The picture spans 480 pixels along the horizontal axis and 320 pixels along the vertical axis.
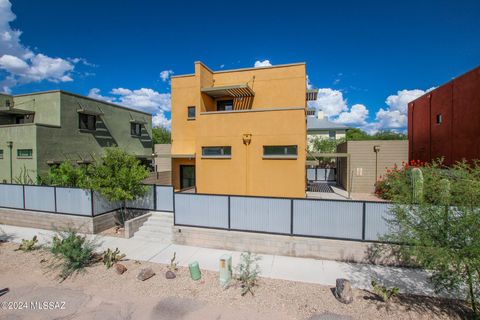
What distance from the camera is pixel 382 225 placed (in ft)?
26.3

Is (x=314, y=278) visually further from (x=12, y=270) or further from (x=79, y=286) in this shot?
(x=12, y=270)

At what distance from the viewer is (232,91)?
14805mm

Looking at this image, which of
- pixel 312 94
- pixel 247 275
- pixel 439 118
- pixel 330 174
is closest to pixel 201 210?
pixel 247 275

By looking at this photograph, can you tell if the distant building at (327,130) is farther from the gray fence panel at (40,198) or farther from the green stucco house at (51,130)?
the gray fence panel at (40,198)

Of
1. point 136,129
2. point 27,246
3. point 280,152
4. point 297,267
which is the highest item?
point 136,129

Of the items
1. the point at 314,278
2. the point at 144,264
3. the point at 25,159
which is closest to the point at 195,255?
the point at 144,264

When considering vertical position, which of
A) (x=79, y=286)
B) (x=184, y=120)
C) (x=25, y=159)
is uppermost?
(x=184, y=120)

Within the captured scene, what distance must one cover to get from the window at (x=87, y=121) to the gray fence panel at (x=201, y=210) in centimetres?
1546

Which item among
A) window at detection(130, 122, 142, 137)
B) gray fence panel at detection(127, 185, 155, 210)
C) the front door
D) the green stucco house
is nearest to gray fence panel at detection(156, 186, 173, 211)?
gray fence panel at detection(127, 185, 155, 210)

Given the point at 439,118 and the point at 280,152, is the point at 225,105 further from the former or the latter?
the point at 439,118

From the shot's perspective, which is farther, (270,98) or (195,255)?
(270,98)

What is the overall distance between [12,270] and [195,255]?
6166mm

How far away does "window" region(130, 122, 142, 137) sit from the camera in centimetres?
2519

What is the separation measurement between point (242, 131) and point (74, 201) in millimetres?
9206
